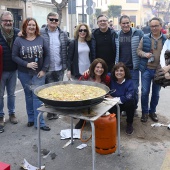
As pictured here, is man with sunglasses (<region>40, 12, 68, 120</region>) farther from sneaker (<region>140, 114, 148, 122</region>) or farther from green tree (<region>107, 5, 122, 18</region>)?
green tree (<region>107, 5, 122, 18</region>)

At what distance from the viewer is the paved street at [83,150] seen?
3.42m

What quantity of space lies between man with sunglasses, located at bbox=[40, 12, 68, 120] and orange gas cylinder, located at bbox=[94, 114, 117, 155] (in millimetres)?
1503

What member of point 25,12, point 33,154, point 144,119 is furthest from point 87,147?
point 25,12

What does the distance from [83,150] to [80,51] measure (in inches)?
69.0

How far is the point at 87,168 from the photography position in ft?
11.0

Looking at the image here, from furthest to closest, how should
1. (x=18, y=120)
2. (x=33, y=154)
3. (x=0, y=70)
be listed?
1. (x=18, y=120)
2. (x=0, y=70)
3. (x=33, y=154)

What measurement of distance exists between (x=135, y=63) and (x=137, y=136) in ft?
4.32

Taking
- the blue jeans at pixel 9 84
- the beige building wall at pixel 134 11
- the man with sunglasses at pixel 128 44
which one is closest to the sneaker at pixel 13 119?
the blue jeans at pixel 9 84

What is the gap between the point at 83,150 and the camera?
3.83 metres

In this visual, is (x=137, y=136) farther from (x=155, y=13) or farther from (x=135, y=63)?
(x=155, y=13)

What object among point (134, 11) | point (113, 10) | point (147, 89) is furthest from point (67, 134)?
point (134, 11)

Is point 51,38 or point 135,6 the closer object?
point 51,38

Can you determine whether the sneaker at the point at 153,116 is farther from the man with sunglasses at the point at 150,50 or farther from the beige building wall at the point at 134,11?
the beige building wall at the point at 134,11

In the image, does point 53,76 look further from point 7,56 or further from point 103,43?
point 103,43
